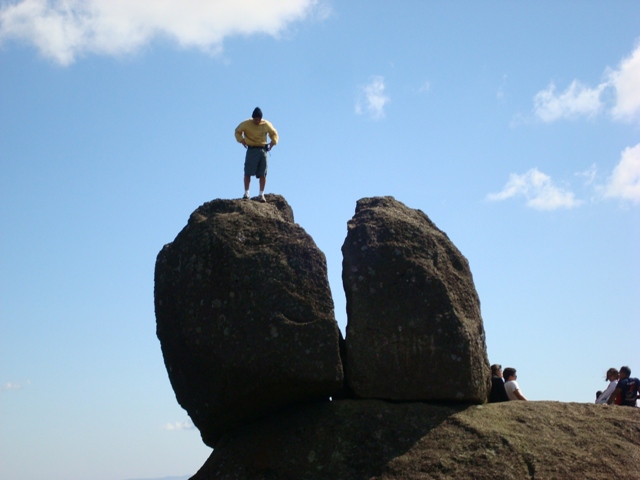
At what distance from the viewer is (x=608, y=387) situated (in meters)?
15.3

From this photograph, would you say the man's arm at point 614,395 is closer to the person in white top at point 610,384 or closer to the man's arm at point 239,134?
the person in white top at point 610,384

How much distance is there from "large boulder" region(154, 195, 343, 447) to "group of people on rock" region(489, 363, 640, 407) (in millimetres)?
3481

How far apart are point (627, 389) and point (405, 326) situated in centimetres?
517

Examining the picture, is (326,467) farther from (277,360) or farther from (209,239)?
(209,239)

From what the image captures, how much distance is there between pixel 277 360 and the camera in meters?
12.1

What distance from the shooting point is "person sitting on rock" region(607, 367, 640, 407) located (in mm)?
14672

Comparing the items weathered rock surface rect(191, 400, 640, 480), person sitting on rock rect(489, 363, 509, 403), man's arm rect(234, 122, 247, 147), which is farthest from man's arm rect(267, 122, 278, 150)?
person sitting on rock rect(489, 363, 509, 403)

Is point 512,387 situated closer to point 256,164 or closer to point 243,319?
point 243,319

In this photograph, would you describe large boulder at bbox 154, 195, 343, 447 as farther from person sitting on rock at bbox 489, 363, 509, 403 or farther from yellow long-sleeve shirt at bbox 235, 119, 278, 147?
person sitting on rock at bbox 489, 363, 509, 403

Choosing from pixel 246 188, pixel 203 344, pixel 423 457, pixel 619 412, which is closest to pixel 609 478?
pixel 619 412

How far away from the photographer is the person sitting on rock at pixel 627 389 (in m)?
14.7

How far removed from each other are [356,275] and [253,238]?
6.20 ft

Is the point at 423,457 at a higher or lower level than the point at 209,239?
lower

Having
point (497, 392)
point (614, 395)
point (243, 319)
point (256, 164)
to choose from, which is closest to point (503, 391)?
point (497, 392)
